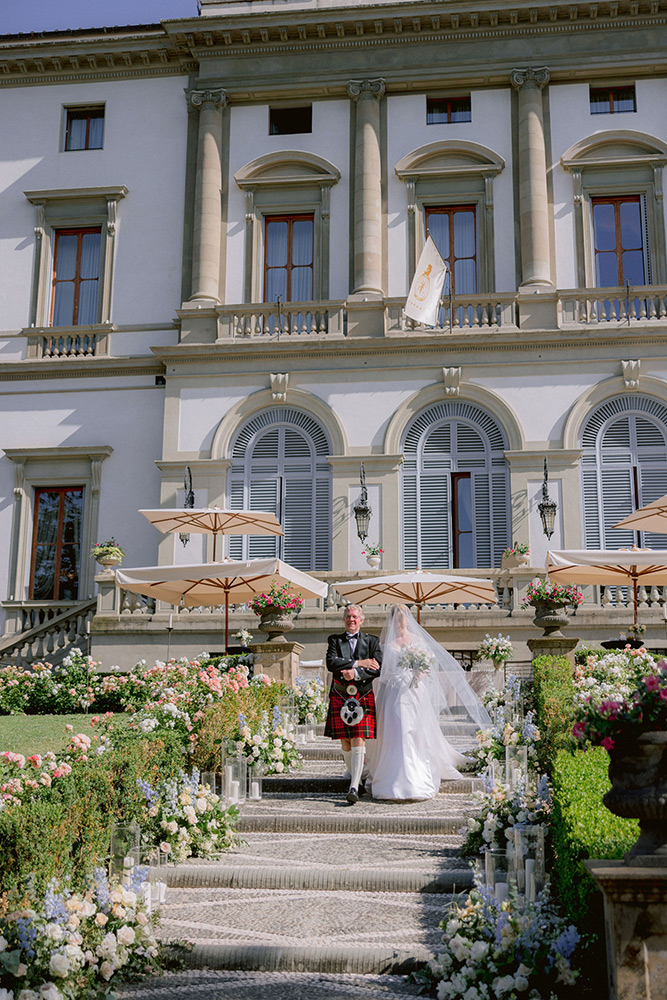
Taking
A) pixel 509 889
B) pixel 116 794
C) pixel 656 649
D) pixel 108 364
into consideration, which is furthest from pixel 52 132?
pixel 509 889

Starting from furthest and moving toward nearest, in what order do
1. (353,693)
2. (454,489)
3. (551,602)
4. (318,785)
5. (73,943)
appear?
(454,489) → (551,602) → (318,785) → (353,693) → (73,943)

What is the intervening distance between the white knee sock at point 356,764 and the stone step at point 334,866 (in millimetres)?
1156

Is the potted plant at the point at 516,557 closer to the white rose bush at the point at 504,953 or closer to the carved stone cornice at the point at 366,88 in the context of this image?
the carved stone cornice at the point at 366,88

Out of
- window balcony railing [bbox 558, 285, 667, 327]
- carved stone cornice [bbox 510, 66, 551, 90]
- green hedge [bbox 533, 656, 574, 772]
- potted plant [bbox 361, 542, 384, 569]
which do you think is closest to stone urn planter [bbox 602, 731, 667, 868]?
green hedge [bbox 533, 656, 574, 772]

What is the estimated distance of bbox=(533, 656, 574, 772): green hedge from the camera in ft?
27.8

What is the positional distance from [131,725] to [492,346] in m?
14.8

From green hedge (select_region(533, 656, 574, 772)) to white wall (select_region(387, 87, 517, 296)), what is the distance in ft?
43.9

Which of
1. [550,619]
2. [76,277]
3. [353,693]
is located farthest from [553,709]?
[76,277]

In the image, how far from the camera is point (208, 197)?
2456cm

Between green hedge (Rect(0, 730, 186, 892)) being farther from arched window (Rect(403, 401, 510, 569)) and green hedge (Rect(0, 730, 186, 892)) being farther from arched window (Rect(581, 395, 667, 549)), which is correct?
arched window (Rect(581, 395, 667, 549))

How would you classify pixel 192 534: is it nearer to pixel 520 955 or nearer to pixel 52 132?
pixel 52 132

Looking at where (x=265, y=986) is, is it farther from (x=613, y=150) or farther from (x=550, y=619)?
(x=613, y=150)

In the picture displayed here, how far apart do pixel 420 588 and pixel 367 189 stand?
10833 millimetres

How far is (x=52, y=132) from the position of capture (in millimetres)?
26203
